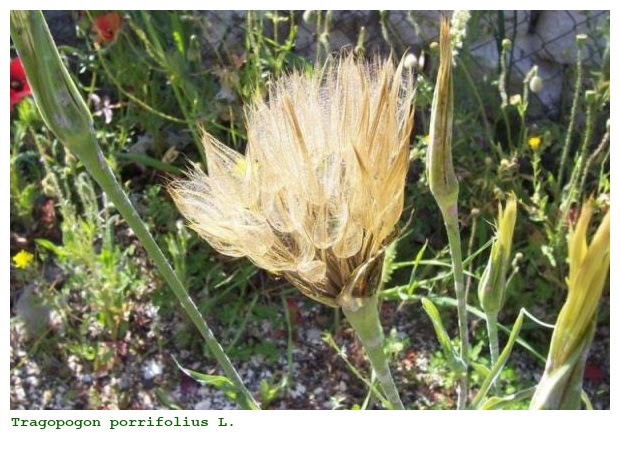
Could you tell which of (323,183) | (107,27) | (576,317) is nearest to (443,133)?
(323,183)

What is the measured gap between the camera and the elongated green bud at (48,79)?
58 centimetres

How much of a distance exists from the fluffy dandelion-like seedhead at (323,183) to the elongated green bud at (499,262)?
0.13 m

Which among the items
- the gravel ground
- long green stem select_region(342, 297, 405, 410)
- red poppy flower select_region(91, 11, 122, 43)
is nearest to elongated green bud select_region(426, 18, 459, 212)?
long green stem select_region(342, 297, 405, 410)

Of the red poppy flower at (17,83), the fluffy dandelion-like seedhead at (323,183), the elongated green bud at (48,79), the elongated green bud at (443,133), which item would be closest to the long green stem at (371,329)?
the fluffy dandelion-like seedhead at (323,183)

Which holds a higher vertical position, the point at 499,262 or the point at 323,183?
the point at 323,183

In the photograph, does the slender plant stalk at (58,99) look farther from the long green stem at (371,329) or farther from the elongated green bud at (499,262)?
the elongated green bud at (499,262)

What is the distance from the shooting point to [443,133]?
70 cm

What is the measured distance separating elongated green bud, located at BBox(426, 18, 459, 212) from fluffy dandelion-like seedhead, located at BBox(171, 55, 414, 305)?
3 centimetres

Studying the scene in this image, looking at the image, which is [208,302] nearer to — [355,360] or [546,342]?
[355,360]

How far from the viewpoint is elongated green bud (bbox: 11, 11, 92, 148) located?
579 mm

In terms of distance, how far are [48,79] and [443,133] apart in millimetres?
328

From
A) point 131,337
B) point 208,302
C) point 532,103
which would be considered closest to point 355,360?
point 208,302

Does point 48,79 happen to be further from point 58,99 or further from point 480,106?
point 480,106

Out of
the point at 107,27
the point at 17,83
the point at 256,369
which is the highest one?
the point at 107,27
